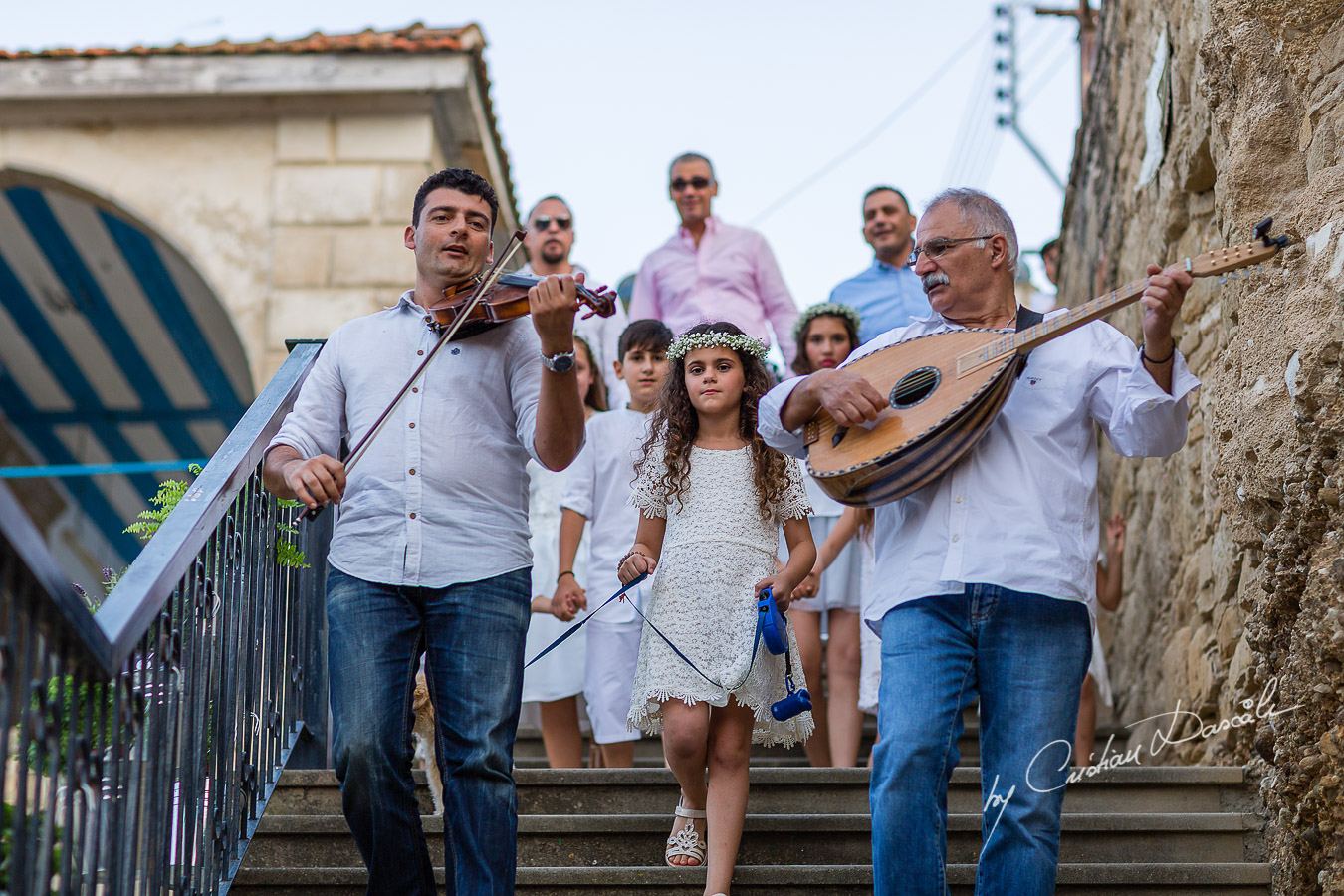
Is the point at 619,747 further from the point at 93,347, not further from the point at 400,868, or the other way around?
the point at 93,347

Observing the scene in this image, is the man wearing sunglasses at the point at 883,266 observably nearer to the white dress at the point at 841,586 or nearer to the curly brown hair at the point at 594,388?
the curly brown hair at the point at 594,388

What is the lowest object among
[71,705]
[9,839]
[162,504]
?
[9,839]

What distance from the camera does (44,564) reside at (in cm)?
238

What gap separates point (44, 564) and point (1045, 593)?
1957mm

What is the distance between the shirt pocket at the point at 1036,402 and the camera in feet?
10.4

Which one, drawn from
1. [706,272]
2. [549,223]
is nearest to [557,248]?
[549,223]

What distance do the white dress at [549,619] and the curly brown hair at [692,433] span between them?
72cm

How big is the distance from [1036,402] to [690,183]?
4101mm

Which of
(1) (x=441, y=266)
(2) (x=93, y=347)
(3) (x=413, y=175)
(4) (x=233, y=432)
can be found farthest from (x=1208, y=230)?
(2) (x=93, y=347)

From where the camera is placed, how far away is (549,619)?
5.63m

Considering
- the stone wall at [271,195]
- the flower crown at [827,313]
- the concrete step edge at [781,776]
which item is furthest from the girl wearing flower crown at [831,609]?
the stone wall at [271,195]

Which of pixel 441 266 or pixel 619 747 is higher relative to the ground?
pixel 441 266

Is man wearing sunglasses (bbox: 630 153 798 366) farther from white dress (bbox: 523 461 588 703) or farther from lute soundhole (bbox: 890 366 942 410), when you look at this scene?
lute soundhole (bbox: 890 366 942 410)

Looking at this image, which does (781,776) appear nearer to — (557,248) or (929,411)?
(929,411)
